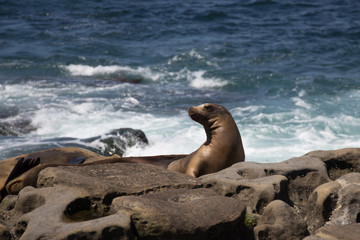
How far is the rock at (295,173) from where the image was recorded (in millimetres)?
5207

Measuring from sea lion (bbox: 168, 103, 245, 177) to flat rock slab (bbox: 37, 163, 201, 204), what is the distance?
1016mm

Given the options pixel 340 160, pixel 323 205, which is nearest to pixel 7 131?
pixel 340 160

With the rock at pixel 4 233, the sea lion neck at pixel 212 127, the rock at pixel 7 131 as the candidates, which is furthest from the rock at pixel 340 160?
the rock at pixel 7 131

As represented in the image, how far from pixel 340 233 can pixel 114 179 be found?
74.4 inches

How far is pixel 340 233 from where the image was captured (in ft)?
13.0

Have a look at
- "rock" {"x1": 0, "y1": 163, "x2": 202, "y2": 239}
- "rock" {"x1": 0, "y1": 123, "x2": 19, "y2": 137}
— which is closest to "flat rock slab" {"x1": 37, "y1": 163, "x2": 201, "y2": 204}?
"rock" {"x1": 0, "y1": 163, "x2": 202, "y2": 239}

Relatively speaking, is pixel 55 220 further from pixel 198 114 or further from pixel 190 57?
pixel 190 57

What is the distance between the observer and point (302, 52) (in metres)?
19.0

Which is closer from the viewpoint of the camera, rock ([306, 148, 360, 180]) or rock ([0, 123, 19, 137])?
rock ([306, 148, 360, 180])

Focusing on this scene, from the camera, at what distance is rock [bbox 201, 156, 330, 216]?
5.21m

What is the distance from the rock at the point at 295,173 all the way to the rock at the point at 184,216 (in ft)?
3.00

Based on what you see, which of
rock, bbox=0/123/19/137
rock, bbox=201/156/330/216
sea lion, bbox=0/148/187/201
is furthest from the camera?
rock, bbox=0/123/19/137

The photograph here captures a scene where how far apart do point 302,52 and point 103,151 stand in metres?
11.3

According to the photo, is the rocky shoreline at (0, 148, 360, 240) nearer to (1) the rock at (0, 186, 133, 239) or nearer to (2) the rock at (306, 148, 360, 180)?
(1) the rock at (0, 186, 133, 239)
